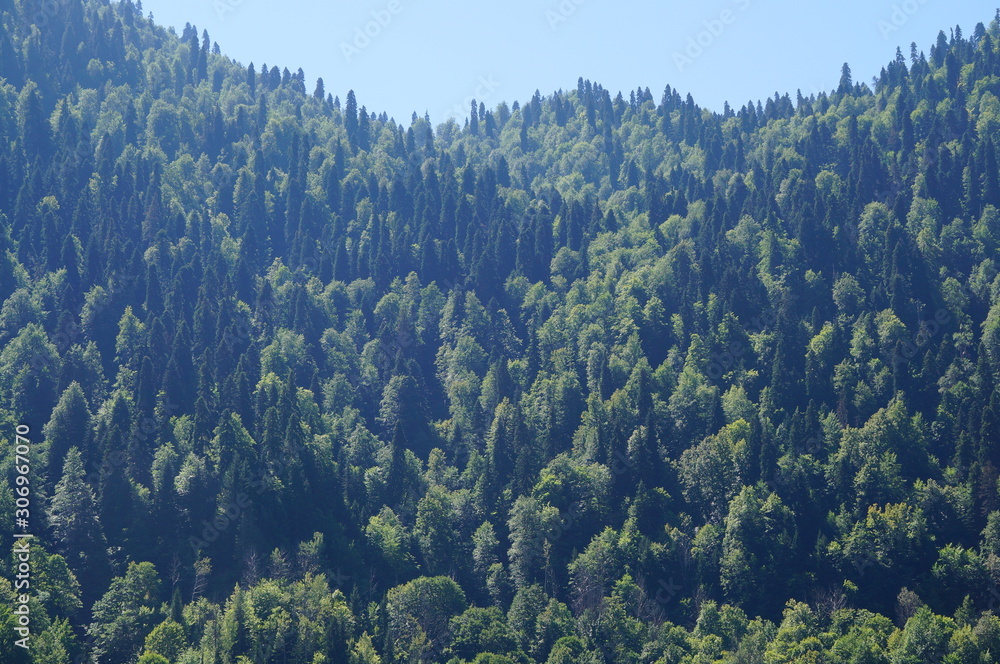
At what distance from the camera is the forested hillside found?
105 metres

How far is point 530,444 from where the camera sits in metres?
138

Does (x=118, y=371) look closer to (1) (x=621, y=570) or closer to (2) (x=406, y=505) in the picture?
(2) (x=406, y=505)

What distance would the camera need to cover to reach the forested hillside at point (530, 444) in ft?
345

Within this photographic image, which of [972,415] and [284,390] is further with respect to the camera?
[284,390]

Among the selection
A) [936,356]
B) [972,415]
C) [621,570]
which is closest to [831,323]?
[936,356]

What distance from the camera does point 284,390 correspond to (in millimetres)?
143875

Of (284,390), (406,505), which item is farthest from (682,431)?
(284,390)

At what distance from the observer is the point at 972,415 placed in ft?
411

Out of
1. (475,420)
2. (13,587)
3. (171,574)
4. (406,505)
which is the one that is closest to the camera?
(13,587)

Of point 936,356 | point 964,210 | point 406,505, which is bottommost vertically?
point 406,505

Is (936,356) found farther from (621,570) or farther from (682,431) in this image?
(621,570)

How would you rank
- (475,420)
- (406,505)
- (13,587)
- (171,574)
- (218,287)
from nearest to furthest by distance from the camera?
(13,587) → (171,574) → (406,505) → (475,420) → (218,287)

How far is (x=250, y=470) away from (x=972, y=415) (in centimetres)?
8648

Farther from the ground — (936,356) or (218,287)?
(218,287)
